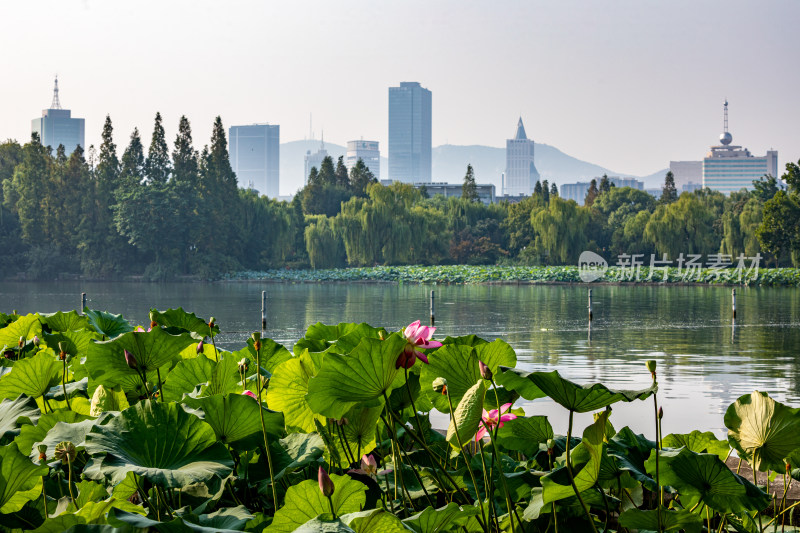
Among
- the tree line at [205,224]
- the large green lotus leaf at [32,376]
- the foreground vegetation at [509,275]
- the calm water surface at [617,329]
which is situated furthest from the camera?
the tree line at [205,224]

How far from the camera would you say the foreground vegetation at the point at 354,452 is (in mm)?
964

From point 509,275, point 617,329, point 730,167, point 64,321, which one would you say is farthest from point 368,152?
point 64,321

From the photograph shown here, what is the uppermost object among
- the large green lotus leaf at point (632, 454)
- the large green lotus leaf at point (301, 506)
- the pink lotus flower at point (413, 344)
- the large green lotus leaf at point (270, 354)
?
the pink lotus flower at point (413, 344)

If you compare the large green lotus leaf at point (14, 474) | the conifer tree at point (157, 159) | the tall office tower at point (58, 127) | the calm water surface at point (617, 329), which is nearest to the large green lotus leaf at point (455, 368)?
the large green lotus leaf at point (14, 474)

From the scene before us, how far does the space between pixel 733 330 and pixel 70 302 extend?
15.4 m

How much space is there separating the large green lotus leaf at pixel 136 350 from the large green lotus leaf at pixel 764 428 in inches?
34.0

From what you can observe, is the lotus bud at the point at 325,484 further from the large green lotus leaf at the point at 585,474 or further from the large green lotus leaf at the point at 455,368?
the large green lotus leaf at the point at 455,368

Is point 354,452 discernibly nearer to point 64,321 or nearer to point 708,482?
point 708,482

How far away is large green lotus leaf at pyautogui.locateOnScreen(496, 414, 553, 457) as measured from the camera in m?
1.38

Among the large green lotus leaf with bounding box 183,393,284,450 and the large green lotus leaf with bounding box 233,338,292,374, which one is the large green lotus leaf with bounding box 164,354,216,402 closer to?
the large green lotus leaf with bounding box 233,338,292,374

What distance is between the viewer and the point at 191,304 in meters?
20.1

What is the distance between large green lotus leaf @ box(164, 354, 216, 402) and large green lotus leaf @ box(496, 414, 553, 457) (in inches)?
21.9

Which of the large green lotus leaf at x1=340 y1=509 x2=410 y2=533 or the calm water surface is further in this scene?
the calm water surface

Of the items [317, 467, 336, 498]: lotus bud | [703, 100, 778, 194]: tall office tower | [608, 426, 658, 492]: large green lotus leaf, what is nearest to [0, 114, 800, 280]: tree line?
[608, 426, 658, 492]: large green lotus leaf
